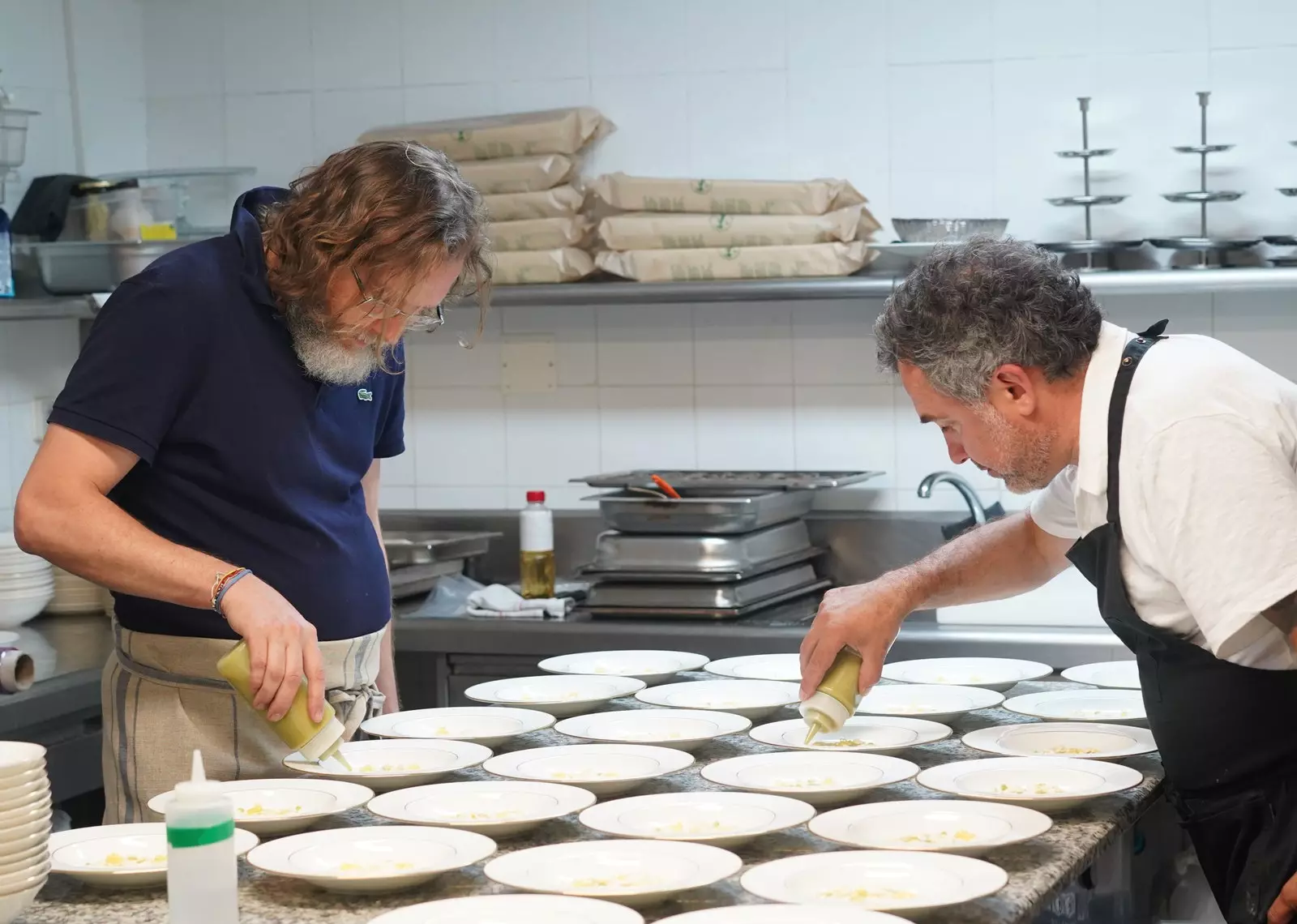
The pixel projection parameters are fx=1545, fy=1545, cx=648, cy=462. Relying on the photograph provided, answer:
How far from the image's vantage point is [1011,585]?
2.10 m

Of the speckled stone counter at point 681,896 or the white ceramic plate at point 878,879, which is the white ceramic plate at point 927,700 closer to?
the speckled stone counter at point 681,896

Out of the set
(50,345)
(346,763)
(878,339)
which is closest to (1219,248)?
(878,339)

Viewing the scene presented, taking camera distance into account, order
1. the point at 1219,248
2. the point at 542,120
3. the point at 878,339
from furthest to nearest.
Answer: the point at 542,120
the point at 1219,248
the point at 878,339

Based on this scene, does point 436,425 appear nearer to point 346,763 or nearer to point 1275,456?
point 346,763

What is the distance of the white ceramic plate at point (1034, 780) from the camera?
1562 millimetres

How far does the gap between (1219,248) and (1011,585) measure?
135 centimetres

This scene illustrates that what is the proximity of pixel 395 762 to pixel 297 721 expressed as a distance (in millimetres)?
210

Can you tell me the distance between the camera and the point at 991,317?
5.61ft

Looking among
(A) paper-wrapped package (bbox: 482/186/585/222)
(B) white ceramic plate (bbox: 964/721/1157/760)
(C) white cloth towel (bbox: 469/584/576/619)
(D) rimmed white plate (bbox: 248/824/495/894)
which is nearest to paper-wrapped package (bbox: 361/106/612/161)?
(A) paper-wrapped package (bbox: 482/186/585/222)

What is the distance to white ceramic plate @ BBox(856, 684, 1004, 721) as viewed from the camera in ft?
6.40

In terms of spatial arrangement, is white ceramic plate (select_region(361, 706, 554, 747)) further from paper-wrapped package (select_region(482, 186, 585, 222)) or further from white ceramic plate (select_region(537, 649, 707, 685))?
paper-wrapped package (select_region(482, 186, 585, 222))

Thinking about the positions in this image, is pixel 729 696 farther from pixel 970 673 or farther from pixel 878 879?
pixel 878 879

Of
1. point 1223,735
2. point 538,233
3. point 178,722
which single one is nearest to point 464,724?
point 178,722

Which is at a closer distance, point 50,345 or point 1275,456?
point 1275,456
